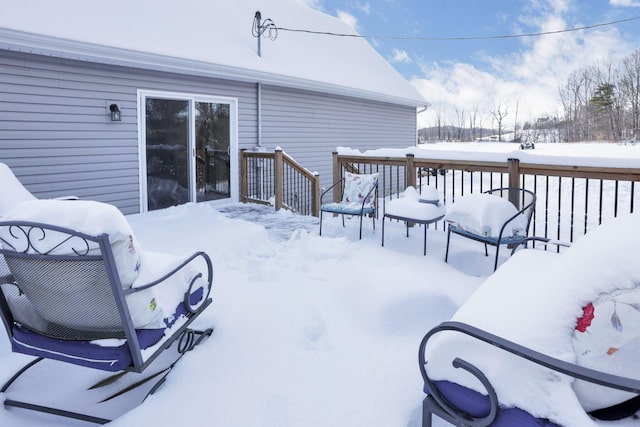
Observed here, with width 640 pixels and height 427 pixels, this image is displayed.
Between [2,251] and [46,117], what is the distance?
467 centimetres

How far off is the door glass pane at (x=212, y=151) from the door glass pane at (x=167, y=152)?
9.5 inches

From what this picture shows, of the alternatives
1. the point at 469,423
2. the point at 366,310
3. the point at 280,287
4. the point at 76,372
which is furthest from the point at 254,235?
the point at 469,423

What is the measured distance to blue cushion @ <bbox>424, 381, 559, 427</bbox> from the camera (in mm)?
1228

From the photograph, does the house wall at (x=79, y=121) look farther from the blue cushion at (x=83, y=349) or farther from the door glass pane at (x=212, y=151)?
the blue cushion at (x=83, y=349)

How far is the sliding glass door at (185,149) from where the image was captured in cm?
656

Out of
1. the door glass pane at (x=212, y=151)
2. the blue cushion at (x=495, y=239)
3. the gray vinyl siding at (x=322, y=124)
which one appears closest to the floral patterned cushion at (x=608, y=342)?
the blue cushion at (x=495, y=239)

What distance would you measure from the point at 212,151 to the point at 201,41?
1838 millimetres

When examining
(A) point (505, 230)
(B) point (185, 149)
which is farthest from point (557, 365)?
(B) point (185, 149)

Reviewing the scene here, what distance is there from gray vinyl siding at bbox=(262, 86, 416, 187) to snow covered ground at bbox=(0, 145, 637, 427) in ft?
15.1

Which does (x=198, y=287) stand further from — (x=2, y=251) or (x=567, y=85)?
(x=567, y=85)

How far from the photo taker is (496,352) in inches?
53.1

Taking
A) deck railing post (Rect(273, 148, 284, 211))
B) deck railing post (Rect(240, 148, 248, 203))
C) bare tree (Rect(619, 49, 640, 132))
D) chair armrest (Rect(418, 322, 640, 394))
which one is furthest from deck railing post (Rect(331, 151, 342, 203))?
bare tree (Rect(619, 49, 640, 132))

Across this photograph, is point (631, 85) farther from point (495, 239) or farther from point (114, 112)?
point (114, 112)

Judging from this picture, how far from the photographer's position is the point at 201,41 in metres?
7.19
